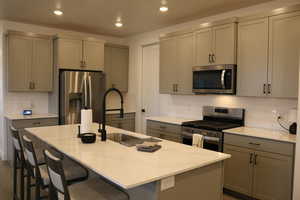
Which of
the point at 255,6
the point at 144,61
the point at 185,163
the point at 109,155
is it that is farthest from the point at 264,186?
the point at 144,61

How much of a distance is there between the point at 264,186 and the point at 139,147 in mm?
1772

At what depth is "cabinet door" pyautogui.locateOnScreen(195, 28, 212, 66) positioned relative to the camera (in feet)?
12.7

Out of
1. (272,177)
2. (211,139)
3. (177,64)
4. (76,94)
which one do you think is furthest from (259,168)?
(76,94)

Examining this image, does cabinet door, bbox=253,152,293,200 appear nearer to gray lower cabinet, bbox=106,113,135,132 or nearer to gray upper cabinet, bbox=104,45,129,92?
gray lower cabinet, bbox=106,113,135,132

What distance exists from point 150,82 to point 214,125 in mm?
2225

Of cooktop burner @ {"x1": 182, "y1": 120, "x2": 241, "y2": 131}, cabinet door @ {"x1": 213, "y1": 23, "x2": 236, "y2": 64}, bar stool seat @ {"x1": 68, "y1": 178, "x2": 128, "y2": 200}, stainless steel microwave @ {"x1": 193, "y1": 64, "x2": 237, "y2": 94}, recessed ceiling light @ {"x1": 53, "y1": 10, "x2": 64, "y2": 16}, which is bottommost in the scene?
bar stool seat @ {"x1": 68, "y1": 178, "x2": 128, "y2": 200}

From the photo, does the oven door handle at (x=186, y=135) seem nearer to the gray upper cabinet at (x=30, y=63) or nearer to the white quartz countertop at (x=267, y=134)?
the white quartz countertop at (x=267, y=134)

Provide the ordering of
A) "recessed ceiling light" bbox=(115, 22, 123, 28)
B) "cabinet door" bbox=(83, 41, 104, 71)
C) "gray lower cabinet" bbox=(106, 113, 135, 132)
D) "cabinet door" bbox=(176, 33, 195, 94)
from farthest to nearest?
"gray lower cabinet" bbox=(106, 113, 135, 132) → "cabinet door" bbox=(83, 41, 104, 71) → "recessed ceiling light" bbox=(115, 22, 123, 28) → "cabinet door" bbox=(176, 33, 195, 94)

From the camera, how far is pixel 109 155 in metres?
2.04

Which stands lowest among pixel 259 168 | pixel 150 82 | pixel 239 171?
pixel 239 171

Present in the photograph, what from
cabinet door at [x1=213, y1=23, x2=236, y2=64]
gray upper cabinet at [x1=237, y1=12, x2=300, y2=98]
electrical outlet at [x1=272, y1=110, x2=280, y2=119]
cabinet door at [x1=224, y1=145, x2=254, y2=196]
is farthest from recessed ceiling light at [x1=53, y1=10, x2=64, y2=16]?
electrical outlet at [x1=272, y1=110, x2=280, y2=119]

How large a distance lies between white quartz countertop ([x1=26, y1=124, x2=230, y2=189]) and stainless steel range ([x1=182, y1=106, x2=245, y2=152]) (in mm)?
1173

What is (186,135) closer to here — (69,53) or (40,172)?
(40,172)

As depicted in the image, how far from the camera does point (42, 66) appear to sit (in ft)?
15.6
